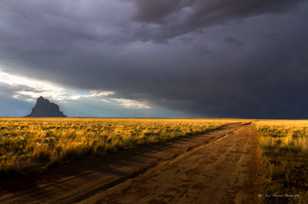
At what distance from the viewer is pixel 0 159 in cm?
1030

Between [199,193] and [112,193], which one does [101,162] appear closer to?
[112,193]

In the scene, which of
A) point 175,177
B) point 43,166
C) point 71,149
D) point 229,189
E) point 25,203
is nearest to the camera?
point 25,203

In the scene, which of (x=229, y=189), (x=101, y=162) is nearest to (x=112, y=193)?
(x=229, y=189)

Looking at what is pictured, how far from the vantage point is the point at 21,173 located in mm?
8508

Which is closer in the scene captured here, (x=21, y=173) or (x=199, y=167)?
(x=21, y=173)

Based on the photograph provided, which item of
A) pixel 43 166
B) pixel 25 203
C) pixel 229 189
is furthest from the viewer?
pixel 43 166

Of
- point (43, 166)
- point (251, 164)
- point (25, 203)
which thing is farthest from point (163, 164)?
point (25, 203)

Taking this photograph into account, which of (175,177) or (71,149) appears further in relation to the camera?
(71,149)

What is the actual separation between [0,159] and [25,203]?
19.4 feet

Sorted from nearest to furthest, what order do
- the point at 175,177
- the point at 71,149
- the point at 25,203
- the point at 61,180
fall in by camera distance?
the point at 25,203, the point at 61,180, the point at 175,177, the point at 71,149

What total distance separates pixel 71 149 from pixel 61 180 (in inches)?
204

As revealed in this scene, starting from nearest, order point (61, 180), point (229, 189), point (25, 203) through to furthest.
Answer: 1. point (25, 203)
2. point (229, 189)
3. point (61, 180)

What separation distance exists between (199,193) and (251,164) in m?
5.13

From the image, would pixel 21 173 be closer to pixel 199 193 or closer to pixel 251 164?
pixel 199 193
